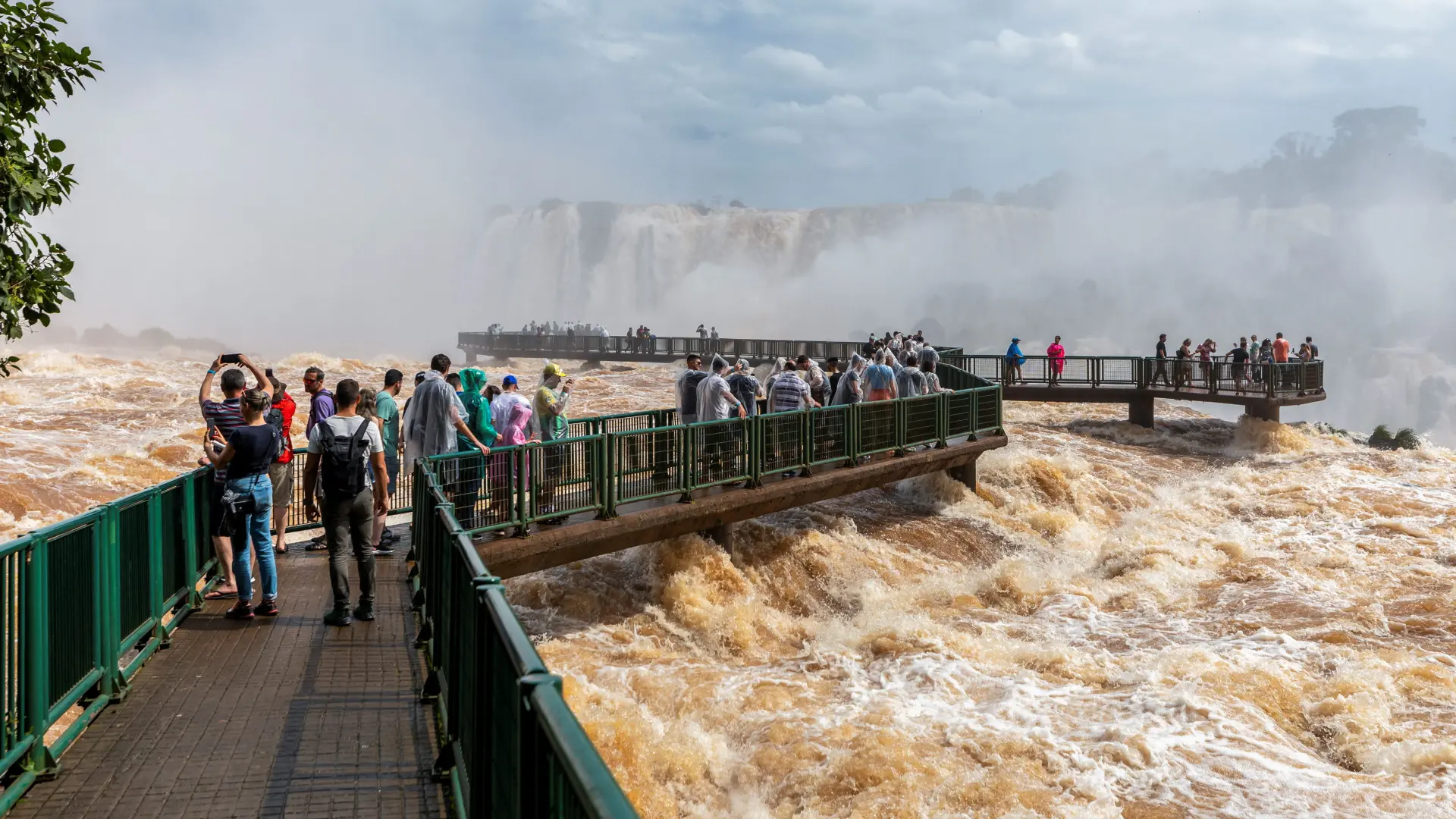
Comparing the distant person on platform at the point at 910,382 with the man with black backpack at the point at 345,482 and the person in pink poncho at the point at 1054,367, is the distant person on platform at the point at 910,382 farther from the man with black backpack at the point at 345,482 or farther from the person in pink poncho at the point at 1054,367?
the person in pink poncho at the point at 1054,367

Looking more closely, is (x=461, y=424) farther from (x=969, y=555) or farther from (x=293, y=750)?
(x=969, y=555)

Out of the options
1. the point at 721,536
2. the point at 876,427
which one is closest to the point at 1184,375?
the point at 876,427

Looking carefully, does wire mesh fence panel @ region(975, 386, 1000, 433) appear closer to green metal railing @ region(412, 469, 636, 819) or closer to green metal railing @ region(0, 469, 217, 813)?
green metal railing @ region(412, 469, 636, 819)

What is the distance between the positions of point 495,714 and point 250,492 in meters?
4.68

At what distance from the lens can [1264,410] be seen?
29547 millimetres

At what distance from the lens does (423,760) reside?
530 centimetres

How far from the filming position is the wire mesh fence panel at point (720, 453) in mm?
13352

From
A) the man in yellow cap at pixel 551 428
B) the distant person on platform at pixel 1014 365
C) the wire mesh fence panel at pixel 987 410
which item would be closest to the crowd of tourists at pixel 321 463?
the man in yellow cap at pixel 551 428

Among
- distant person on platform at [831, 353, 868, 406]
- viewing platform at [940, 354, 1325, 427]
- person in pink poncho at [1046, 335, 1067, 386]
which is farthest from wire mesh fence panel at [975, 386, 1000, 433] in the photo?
person in pink poncho at [1046, 335, 1067, 386]

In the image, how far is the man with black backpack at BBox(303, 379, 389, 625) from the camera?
7227mm

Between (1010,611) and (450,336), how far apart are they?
299ft

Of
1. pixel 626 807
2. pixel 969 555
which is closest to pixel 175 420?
pixel 969 555

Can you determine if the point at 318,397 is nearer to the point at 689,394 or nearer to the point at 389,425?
the point at 389,425

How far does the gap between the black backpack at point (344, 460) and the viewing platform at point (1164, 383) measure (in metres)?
23.5
